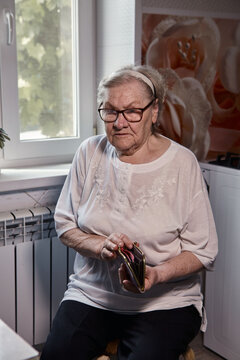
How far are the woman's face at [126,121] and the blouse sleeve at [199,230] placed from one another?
23cm

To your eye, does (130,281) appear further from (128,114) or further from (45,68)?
(45,68)

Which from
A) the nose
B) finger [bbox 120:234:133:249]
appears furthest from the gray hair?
finger [bbox 120:234:133:249]

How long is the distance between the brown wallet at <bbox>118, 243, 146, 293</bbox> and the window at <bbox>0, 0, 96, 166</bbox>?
3.43 feet

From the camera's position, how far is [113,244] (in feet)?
4.98

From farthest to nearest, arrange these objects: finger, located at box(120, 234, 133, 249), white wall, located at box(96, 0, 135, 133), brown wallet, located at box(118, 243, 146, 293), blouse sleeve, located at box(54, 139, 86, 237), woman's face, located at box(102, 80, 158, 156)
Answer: white wall, located at box(96, 0, 135, 133) < blouse sleeve, located at box(54, 139, 86, 237) < woman's face, located at box(102, 80, 158, 156) < finger, located at box(120, 234, 133, 249) < brown wallet, located at box(118, 243, 146, 293)

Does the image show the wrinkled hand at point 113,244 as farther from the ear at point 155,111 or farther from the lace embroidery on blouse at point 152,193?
the ear at point 155,111

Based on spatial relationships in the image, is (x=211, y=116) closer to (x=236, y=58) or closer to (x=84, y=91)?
(x=236, y=58)

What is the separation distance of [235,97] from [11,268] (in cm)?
128

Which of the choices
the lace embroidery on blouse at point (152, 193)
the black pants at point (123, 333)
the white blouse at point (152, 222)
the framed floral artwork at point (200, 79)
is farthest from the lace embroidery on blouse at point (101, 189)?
the framed floral artwork at point (200, 79)

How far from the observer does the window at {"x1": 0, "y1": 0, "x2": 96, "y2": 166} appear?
2.22m

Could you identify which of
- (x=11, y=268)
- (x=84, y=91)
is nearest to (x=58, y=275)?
(x=11, y=268)

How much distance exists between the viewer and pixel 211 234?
1.68 m

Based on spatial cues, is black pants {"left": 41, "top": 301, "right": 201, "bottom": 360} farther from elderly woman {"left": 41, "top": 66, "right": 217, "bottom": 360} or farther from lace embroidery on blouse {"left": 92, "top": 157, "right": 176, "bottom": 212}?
lace embroidery on blouse {"left": 92, "top": 157, "right": 176, "bottom": 212}

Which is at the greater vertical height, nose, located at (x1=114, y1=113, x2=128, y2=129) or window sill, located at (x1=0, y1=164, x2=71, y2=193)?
nose, located at (x1=114, y1=113, x2=128, y2=129)
